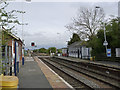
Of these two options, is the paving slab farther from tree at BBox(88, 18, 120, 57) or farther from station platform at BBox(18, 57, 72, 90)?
tree at BBox(88, 18, 120, 57)

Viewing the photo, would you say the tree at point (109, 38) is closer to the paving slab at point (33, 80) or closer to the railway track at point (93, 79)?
the railway track at point (93, 79)

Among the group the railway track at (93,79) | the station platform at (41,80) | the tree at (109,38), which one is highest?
the tree at (109,38)

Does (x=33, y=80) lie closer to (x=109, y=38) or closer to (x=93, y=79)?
(x=93, y=79)

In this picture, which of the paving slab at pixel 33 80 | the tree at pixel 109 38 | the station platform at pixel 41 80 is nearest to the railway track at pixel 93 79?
the station platform at pixel 41 80

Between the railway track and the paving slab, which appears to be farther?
the railway track

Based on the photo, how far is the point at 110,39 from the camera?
23484 millimetres

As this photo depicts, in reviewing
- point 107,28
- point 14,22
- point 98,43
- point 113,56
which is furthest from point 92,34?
point 14,22

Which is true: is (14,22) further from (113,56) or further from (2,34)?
(113,56)

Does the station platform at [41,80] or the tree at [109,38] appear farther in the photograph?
the tree at [109,38]

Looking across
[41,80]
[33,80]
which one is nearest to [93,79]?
[41,80]

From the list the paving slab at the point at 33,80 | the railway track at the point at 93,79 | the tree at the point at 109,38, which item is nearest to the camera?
the paving slab at the point at 33,80

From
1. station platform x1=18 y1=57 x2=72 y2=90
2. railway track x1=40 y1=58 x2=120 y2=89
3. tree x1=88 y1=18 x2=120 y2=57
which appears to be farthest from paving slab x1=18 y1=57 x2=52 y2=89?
tree x1=88 y1=18 x2=120 y2=57

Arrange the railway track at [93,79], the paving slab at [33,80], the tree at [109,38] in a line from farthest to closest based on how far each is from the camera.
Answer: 1. the tree at [109,38]
2. the railway track at [93,79]
3. the paving slab at [33,80]

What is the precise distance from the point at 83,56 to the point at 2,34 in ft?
84.8
